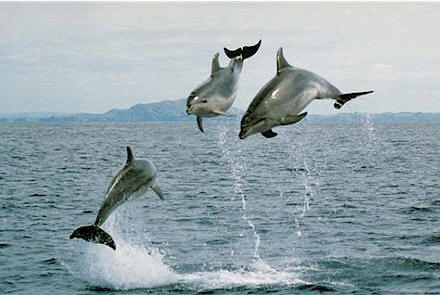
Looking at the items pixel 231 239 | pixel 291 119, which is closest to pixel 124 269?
pixel 231 239

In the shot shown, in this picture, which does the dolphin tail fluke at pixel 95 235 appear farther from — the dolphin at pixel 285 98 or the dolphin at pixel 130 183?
the dolphin at pixel 285 98

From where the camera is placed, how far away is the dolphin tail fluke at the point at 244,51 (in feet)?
17.8

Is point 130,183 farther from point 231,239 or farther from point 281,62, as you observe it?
point 231,239

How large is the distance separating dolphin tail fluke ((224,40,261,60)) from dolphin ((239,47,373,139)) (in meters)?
0.29

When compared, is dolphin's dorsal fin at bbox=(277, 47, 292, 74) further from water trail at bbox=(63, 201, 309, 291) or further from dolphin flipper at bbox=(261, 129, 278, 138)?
water trail at bbox=(63, 201, 309, 291)

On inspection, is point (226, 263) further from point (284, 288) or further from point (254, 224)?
point (254, 224)

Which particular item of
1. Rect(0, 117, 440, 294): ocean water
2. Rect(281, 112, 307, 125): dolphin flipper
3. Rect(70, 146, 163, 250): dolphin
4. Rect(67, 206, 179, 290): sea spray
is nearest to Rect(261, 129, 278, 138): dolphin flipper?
Rect(281, 112, 307, 125): dolphin flipper

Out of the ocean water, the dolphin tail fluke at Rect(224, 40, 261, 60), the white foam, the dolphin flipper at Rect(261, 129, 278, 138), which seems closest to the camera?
the dolphin tail fluke at Rect(224, 40, 261, 60)

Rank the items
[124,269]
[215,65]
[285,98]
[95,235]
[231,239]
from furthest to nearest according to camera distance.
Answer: [231,239] < [124,269] < [95,235] < [215,65] < [285,98]

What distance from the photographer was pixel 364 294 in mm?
25922

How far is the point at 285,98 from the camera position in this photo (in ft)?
17.8

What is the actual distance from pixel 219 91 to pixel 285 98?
518 mm

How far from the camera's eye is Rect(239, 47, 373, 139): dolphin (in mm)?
5328

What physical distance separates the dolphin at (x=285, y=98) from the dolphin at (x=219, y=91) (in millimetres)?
211
